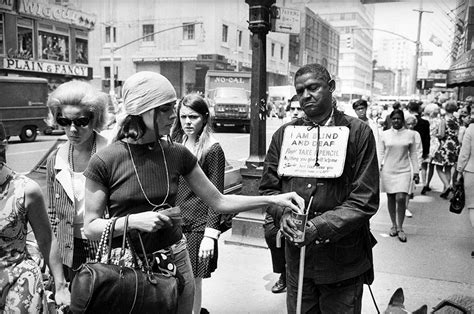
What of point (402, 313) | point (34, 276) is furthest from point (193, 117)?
point (402, 313)

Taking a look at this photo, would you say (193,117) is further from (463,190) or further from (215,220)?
(463,190)

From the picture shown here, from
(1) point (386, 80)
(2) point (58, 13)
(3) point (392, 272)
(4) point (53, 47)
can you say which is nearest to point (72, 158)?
(3) point (392, 272)

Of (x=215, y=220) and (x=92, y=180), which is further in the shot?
(x=215, y=220)

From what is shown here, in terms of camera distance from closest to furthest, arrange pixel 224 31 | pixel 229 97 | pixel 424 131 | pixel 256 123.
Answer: pixel 256 123 < pixel 424 131 < pixel 229 97 < pixel 224 31

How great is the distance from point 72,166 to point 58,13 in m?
16.2

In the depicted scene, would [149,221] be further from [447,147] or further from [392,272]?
[447,147]

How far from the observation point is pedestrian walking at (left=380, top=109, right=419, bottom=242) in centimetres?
580

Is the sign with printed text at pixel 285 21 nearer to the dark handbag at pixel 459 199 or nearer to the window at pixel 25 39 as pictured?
the dark handbag at pixel 459 199

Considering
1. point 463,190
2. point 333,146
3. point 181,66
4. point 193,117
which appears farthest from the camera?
point 181,66

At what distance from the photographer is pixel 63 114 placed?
2.50 m

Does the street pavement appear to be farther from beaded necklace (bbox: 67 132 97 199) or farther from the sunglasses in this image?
the sunglasses

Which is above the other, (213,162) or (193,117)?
(193,117)

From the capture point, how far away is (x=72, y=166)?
255 cm

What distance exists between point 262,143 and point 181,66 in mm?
34669
